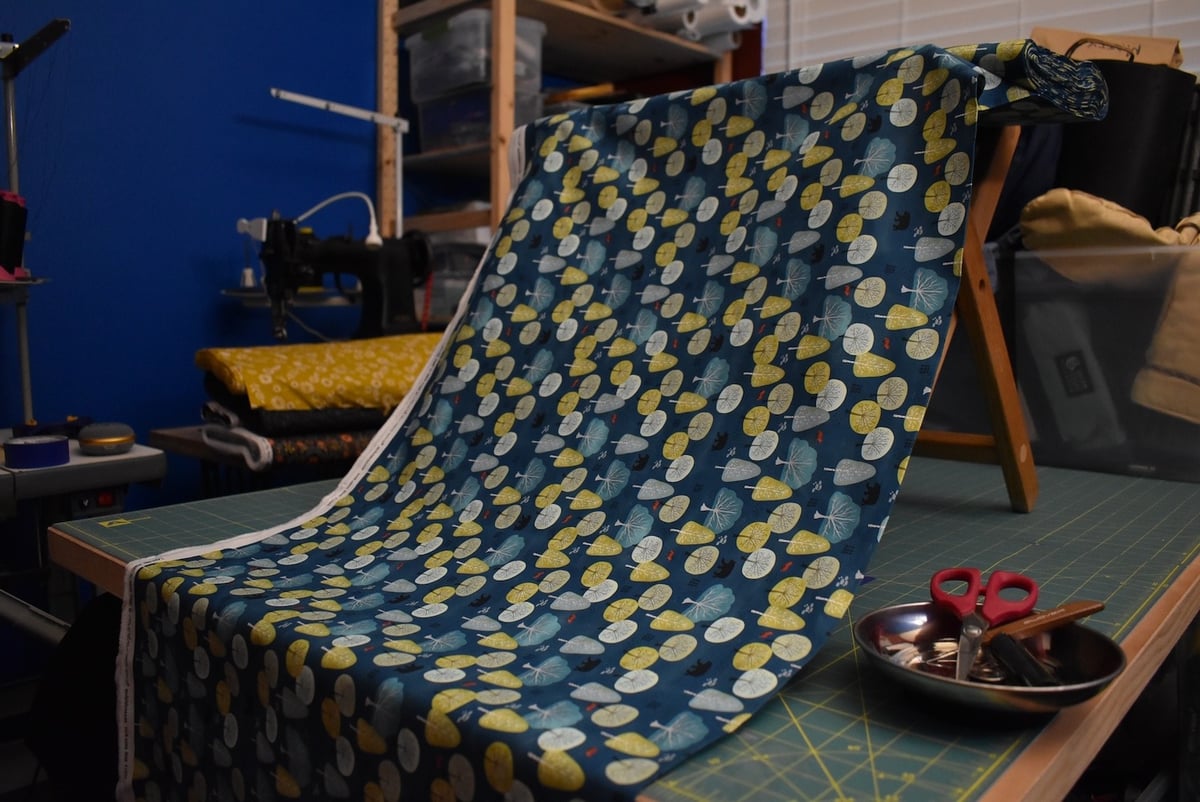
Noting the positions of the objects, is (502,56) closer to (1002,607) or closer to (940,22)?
(940,22)

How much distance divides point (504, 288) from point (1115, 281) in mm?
855

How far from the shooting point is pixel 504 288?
1157 millimetres

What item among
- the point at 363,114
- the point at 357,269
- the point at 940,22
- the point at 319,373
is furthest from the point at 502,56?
the point at 940,22

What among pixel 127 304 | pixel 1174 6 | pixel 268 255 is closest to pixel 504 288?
pixel 268 255

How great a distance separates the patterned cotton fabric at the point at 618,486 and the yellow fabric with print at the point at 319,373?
0.40m

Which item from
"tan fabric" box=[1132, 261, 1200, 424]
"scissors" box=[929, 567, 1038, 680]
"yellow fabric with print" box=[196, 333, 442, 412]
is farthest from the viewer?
"yellow fabric with print" box=[196, 333, 442, 412]

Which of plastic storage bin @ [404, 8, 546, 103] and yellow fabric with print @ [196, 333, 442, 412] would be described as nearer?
yellow fabric with print @ [196, 333, 442, 412]

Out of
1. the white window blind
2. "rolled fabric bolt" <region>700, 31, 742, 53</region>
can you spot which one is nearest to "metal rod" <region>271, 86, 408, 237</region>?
"rolled fabric bolt" <region>700, 31, 742, 53</region>

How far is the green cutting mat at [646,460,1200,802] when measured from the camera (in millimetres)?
492

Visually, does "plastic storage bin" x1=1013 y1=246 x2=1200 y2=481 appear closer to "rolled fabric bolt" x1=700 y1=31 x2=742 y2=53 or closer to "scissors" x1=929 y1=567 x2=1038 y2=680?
"scissors" x1=929 y1=567 x2=1038 y2=680

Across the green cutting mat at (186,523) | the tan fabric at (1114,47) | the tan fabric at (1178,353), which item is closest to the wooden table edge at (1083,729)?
the tan fabric at (1178,353)

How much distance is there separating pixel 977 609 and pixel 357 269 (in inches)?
57.3

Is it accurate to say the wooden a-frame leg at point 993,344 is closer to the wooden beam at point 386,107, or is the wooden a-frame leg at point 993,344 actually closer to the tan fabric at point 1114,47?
the tan fabric at point 1114,47

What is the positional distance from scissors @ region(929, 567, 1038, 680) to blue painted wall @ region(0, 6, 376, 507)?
1.74 m
